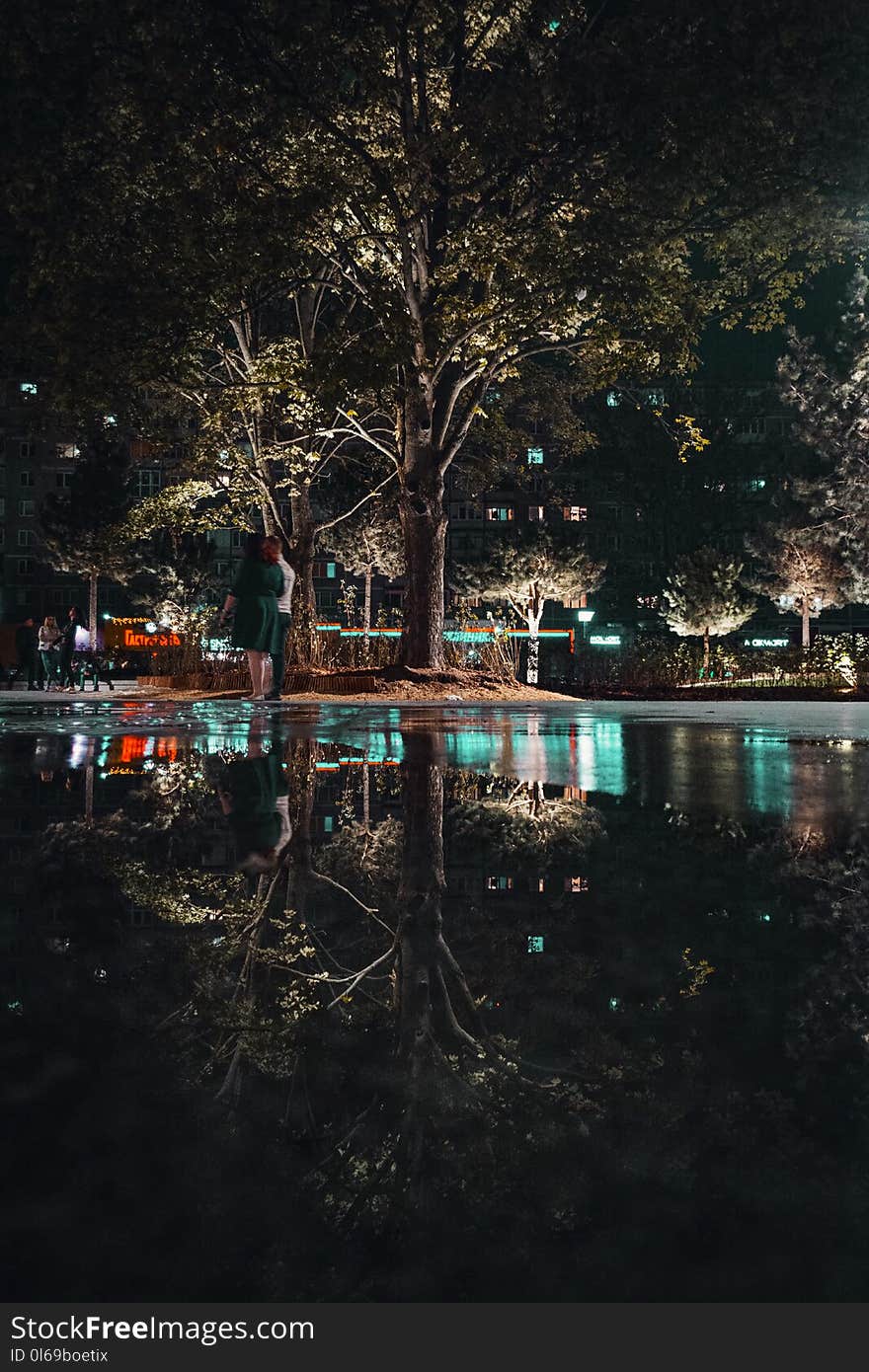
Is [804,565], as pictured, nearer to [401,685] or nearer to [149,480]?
[401,685]

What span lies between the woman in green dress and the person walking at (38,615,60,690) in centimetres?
2076

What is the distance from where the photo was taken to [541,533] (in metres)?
80.8

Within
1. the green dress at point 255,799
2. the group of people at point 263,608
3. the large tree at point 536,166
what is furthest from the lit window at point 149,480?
the green dress at point 255,799

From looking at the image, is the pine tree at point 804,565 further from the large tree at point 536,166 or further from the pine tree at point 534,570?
the large tree at point 536,166

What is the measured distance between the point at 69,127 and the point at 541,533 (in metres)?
59.5

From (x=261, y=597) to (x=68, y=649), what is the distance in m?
23.9

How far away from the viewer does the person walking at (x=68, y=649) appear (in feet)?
125

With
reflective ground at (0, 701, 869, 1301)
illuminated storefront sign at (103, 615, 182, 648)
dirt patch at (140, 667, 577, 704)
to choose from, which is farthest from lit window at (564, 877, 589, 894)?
illuminated storefront sign at (103, 615, 182, 648)

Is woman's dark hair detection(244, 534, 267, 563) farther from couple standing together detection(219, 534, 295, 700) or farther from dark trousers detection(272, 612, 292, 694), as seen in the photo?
dark trousers detection(272, 612, 292, 694)

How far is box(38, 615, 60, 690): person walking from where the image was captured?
39781 mm

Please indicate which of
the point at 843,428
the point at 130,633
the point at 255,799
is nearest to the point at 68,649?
the point at 843,428

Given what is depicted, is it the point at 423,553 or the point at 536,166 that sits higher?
the point at 536,166

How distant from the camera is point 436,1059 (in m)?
2.90
